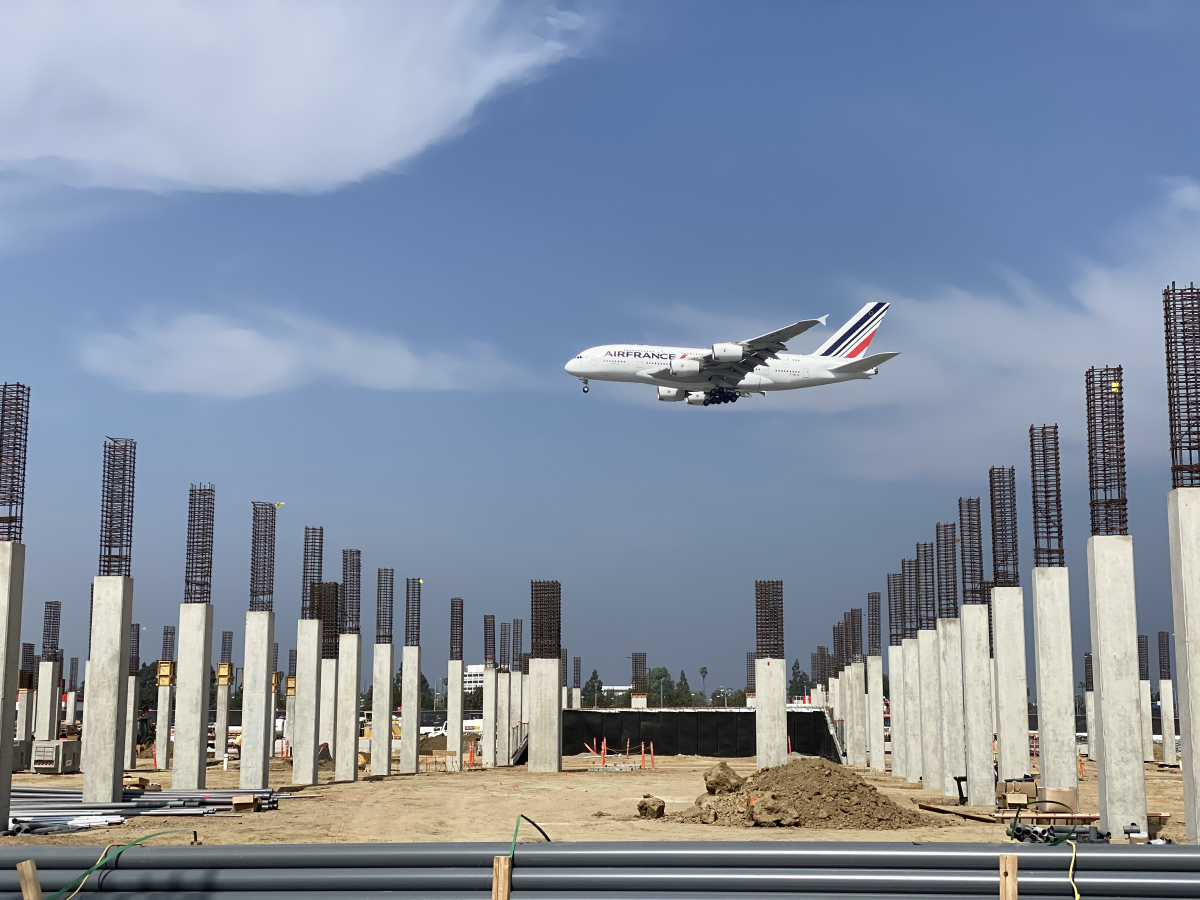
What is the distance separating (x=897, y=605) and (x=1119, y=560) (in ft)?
75.9

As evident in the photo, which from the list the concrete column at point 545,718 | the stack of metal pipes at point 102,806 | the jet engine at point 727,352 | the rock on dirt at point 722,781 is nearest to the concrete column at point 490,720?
the concrete column at point 545,718

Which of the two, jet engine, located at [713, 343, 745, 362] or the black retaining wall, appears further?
the black retaining wall

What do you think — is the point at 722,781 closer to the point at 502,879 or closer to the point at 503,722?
the point at 502,879

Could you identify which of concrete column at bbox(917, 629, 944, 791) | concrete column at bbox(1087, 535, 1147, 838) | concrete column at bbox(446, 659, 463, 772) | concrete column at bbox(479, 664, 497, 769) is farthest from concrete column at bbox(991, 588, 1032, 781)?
concrete column at bbox(479, 664, 497, 769)

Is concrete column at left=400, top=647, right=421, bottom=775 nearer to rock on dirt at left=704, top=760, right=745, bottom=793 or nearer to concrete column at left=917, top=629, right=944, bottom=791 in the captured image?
concrete column at left=917, top=629, right=944, bottom=791

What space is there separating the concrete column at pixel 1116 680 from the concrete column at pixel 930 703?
529 inches

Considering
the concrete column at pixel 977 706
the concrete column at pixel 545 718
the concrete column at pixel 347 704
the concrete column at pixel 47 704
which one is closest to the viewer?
the concrete column at pixel 977 706

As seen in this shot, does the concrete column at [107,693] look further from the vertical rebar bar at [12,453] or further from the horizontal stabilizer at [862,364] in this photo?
the horizontal stabilizer at [862,364]

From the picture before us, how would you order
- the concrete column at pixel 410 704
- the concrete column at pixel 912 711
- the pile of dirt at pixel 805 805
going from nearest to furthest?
1. the pile of dirt at pixel 805 805
2. the concrete column at pixel 912 711
3. the concrete column at pixel 410 704

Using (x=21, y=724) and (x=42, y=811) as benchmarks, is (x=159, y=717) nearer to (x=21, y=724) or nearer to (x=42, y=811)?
(x=21, y=724)

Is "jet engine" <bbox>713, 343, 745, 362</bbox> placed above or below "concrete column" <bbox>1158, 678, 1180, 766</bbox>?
above

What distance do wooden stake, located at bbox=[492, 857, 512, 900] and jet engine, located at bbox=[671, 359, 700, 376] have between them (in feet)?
111

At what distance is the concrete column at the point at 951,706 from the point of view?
27625 millimetres

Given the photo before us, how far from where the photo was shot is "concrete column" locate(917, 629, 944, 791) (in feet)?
101
